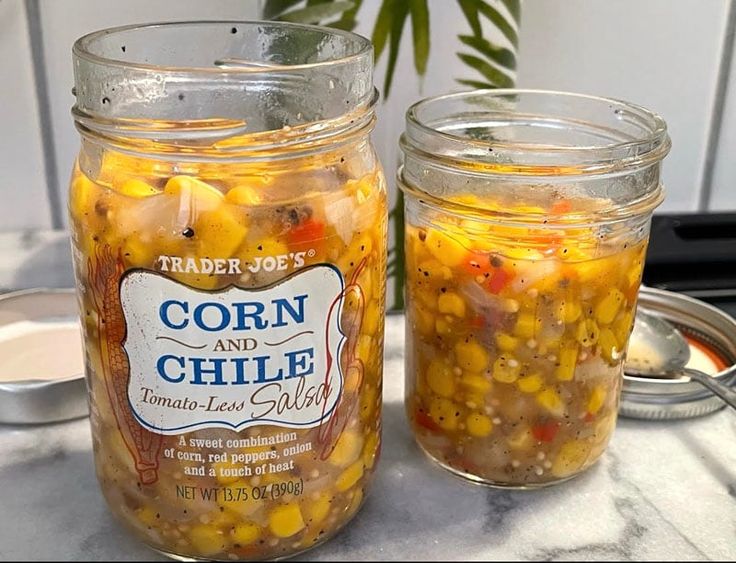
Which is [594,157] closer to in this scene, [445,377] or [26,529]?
[445,377]

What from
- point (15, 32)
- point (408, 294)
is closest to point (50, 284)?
point (15, 32)

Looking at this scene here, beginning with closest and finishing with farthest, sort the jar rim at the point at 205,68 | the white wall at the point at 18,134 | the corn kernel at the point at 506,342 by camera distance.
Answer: the jar rim at the point at 205,68 < the corn kernel at the point at 506,342 < the white wall at the point at 18,134

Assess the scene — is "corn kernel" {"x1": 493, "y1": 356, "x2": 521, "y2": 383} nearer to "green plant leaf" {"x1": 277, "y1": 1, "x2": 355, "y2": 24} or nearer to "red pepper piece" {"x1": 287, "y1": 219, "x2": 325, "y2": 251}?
"red pepper piece" {"x1": 287, "y1": 219, "x2": 325, "y2": 251}

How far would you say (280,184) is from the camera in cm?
43

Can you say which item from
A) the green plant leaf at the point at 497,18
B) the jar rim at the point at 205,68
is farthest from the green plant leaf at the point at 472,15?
the jar rim at the point at 205,68

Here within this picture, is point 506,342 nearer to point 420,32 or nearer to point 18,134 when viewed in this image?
point 420,32

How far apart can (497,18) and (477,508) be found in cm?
39

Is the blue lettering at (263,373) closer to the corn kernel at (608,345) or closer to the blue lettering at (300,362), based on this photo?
the blue lettering at (300,362)

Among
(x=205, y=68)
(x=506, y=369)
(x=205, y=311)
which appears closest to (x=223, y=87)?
(x=205, y=68)

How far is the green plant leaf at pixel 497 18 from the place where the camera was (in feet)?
2.30

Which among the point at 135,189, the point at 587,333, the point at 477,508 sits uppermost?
the point at 135,189

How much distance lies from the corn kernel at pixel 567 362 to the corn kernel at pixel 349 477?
0.13 meters

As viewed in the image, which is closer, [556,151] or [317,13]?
[556,151]

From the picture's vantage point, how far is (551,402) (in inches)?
20.7
